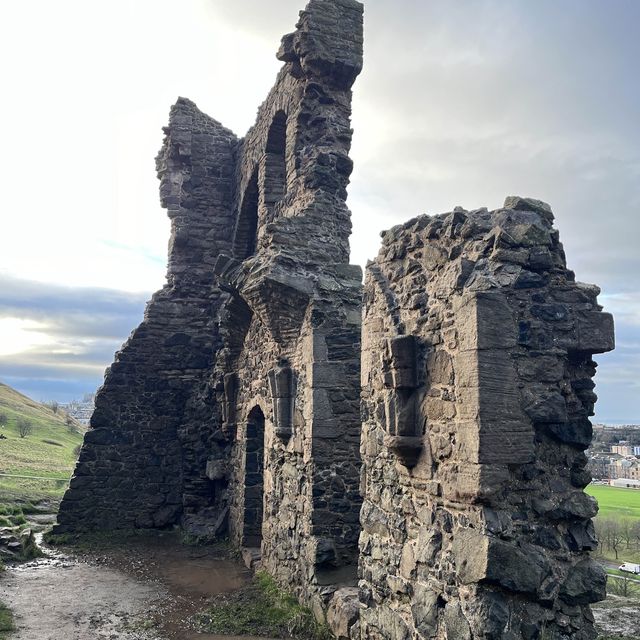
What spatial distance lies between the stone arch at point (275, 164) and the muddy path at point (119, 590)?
255 inches

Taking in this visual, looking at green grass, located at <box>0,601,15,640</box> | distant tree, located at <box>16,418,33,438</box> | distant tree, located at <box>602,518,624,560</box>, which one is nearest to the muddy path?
green grass, located at <box>0,601,15,640</box>

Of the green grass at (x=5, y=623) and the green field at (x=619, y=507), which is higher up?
the green field at (x=619, y=507)

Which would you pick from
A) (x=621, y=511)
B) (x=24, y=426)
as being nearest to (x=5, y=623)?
(x=621, y=511)

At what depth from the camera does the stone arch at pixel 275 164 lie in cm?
1175

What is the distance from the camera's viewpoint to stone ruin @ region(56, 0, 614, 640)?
3.99 m

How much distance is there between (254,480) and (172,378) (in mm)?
3671

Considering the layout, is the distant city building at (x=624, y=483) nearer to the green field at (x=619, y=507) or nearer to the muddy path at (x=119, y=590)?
the green field at (x=619, y=507)

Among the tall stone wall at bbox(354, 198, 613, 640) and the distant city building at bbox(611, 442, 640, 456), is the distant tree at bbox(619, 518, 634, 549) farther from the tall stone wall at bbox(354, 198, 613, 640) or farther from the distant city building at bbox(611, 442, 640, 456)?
the distant city building at bbox(611, 442, 640, 456)

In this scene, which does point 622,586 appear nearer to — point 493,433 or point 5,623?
point 493,433

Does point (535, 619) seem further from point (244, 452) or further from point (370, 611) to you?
point (244, 452)

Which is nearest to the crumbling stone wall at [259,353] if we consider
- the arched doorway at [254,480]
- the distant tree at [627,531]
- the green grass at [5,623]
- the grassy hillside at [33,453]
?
the arched doorway at [254,480]

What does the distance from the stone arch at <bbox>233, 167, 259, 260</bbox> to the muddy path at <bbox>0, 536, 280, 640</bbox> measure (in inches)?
248

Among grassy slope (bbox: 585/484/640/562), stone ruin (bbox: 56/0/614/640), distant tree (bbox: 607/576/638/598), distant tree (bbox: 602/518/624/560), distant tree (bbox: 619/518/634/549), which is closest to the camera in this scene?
stone ruin (bbox: 56/0/614/640)

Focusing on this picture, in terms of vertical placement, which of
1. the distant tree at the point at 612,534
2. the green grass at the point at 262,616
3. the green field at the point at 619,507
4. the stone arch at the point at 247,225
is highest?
the stone arch at the point at 247,225
